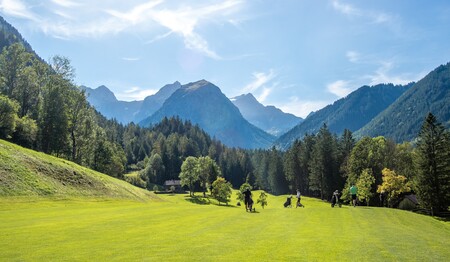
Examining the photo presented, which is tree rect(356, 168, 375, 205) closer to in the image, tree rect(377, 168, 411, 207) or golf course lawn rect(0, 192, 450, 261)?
tree rect(377, 168, 411, 207)

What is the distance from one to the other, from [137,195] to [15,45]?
48.4 meters

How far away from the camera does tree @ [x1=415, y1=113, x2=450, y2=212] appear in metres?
67.3

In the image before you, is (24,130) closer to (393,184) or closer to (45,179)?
(45,179)

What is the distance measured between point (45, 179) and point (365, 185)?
73.8m

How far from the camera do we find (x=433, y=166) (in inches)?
2697

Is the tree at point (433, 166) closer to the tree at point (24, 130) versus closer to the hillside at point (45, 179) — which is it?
the hillside at point (45, 179)

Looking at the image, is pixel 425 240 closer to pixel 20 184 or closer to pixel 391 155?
pixel 20 184

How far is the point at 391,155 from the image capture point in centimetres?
10650

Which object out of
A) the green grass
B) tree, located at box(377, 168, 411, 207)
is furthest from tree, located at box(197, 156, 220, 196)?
Answer: the green grass

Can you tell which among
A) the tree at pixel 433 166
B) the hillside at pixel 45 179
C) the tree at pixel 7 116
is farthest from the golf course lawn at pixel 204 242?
the tree at pixel 7 116

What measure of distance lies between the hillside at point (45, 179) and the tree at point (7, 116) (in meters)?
21.0

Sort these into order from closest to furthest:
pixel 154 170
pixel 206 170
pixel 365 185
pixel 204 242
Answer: pixel 204 242
pixel 365 185
pixel 206 170
pixel 154 170

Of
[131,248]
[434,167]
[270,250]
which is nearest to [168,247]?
[131,248]

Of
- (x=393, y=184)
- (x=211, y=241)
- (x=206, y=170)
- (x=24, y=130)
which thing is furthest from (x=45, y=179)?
(x=206, y=170)
